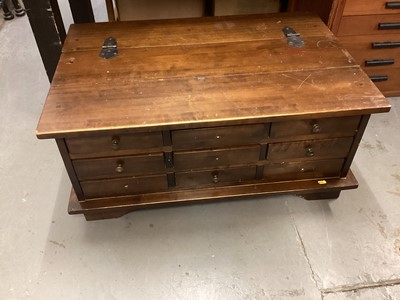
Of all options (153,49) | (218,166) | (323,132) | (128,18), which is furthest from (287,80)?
(128,18)

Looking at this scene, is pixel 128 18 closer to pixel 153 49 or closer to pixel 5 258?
pixel 153 49

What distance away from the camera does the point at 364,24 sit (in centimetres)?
176

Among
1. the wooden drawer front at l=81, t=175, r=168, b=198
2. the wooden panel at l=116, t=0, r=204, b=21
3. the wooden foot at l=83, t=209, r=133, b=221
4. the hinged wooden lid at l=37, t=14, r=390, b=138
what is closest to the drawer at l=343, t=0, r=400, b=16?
the hinged wooden lid at l=37, t=14, r=390, b=138

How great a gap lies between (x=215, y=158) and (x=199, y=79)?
0.94 feet

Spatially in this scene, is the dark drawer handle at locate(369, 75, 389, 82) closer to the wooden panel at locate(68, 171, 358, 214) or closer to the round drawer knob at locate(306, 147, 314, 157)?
the wooden panel at locate(68, 171, 358, 214)

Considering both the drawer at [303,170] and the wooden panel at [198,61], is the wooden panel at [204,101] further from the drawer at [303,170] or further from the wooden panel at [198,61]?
the drawer at [303,170]

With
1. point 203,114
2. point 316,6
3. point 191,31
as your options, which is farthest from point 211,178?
point 316,6

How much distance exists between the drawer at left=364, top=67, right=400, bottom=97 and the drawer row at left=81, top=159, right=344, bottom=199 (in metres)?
0.80

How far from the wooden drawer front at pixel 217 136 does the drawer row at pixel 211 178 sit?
0.45 ft

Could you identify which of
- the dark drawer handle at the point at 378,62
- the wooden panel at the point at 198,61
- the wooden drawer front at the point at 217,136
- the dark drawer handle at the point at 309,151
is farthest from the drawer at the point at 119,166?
the dark drawer handle at the point at 378,62

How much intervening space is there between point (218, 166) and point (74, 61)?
671mm

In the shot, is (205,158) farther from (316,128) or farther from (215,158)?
(316,128)

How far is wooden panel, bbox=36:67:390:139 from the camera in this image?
114 centimetres

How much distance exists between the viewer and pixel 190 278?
1296mm
